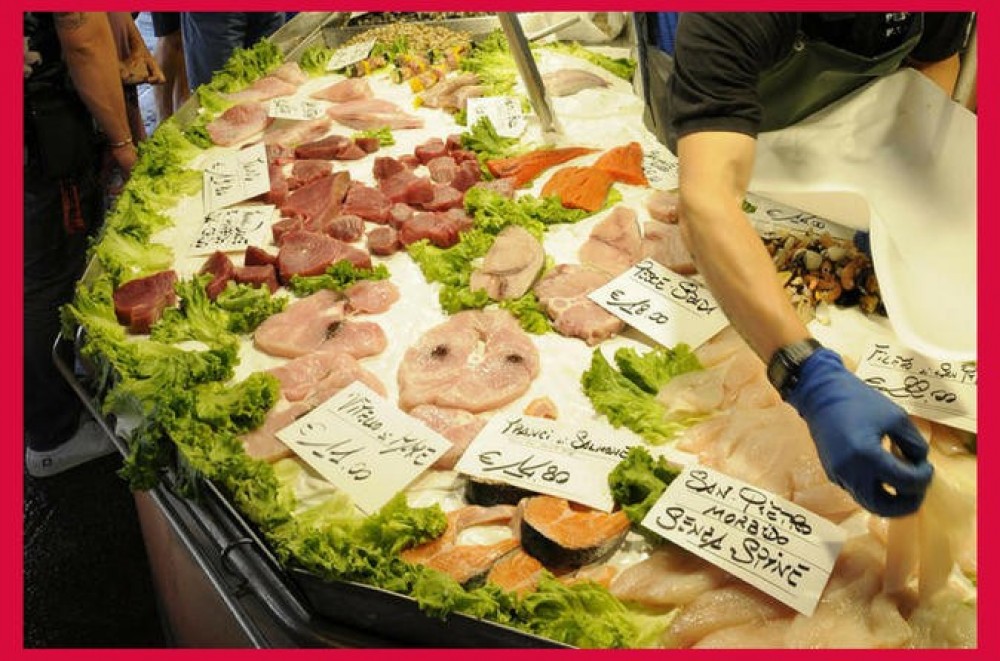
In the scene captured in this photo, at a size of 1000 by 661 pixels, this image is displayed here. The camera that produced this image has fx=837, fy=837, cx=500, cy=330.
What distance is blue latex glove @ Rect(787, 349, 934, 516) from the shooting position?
172 cm

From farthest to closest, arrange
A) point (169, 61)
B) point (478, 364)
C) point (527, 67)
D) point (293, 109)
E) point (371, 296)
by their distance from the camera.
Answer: point (169, 61) → point (293, 109) → point (527, 67) → point (371, 296) → point (478, 364)

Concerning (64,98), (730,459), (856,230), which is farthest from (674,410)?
(64,98)

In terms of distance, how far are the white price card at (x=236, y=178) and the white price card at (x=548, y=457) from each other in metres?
1.91

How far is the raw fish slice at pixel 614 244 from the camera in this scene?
3195 mm

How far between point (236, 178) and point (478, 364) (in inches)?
70.0

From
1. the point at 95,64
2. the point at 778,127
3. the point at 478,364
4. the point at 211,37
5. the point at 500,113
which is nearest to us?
the point at 478,364

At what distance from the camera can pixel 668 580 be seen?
2.01m

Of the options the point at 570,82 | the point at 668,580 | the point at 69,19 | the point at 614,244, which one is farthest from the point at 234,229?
the point at 668,580

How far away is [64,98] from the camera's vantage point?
12.1 feet

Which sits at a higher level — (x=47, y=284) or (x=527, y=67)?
(x=527, y=67)

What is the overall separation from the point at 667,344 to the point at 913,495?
3.61 feet

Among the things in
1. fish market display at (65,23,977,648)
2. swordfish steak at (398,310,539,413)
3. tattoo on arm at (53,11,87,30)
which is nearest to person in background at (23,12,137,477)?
tattoo on arm at (53,11,87,30)

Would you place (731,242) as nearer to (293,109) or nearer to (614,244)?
(614,244)

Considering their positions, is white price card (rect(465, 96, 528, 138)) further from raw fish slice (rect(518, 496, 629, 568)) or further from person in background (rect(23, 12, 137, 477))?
raw fish slice (rect(518, 496, 629, 568))
